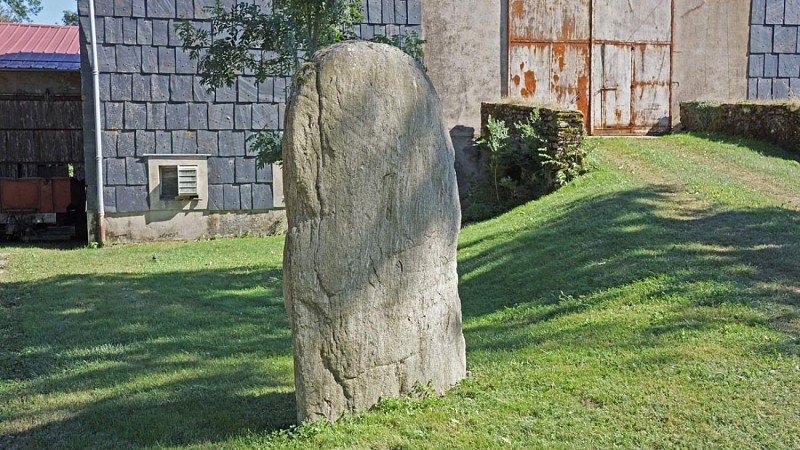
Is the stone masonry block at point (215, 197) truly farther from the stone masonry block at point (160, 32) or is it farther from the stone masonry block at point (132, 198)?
the stone masonry block at point (160, 32)

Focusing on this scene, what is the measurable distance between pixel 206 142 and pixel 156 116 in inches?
37.2

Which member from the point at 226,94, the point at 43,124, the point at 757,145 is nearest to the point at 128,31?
the point at 226,94

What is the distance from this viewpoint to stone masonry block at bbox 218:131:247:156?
15109mm

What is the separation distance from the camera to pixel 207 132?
1502 cm

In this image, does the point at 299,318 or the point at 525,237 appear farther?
the point at 525,237

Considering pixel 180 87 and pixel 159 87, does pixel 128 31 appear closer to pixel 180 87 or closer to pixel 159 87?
pixel 159 87

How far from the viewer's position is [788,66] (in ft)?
58.4

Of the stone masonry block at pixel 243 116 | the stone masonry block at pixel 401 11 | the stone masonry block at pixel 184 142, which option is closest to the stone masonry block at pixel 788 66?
the stone masonry block at pixel 401 11

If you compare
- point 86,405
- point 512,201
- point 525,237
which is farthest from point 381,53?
point 512,201

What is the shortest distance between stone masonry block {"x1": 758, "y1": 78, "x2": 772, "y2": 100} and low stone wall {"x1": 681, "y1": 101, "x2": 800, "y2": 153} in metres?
2.01

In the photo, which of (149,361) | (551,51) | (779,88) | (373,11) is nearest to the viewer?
(149,361)

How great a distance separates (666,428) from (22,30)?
1982 cm

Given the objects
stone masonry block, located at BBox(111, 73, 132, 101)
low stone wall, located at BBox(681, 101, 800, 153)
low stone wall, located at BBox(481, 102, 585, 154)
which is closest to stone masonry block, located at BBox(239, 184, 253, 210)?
stone masonry block, located at BBox(111, 73, 132, 101)

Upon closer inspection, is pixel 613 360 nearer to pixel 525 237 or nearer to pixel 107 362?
pixel 107 362
